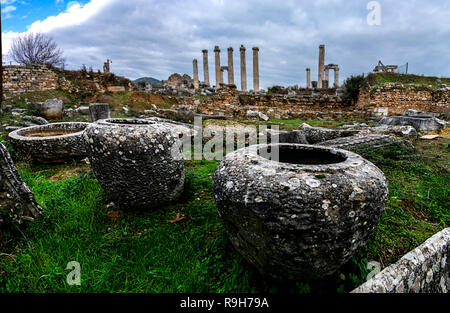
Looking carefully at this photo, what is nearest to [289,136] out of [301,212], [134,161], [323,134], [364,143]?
[323,134]

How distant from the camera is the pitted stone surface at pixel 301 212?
1451 mm

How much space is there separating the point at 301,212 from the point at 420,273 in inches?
39.3

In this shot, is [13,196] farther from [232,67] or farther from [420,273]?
[232,67]

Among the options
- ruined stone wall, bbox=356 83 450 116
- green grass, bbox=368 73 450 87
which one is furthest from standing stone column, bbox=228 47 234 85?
ruined stone wall, bbox=356 83 450 116

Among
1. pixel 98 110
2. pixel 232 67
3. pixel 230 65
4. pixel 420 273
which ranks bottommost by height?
pixel 420 273

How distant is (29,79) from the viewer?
14.9 m

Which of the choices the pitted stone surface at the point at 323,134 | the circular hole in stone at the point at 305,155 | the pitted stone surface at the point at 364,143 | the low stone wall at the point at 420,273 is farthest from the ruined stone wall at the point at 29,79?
the low stone wall at the point at 420,273

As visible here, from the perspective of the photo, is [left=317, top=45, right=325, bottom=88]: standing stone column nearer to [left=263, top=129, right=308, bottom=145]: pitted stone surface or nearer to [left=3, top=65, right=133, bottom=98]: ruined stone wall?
[left=3, top=65, right=133, bottom=98]: ruined stone wall

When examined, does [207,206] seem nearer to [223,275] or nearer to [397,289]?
[223,275]

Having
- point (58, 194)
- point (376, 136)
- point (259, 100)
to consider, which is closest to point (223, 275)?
point (58, 194)

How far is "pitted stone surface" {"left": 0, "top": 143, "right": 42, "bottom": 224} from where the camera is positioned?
2.32 metres

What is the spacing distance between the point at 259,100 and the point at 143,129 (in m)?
15.3

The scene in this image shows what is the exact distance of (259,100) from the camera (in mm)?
17047
